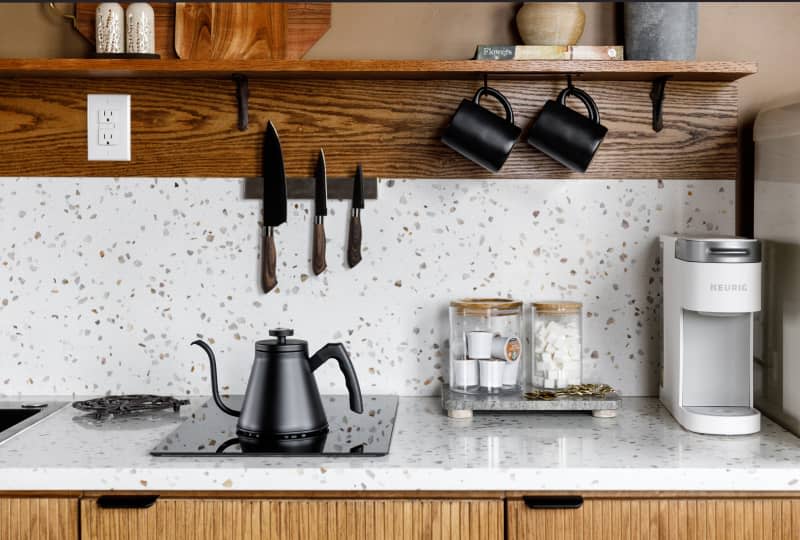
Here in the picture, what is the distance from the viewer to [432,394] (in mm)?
2051

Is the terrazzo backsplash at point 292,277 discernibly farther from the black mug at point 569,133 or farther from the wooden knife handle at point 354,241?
the black mug at point 569,133

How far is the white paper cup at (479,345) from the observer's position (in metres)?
1.87

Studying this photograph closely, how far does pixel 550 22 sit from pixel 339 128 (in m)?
0.53

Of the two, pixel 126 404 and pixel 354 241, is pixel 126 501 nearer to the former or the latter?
pixel 126 404

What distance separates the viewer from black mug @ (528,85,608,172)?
187 cm

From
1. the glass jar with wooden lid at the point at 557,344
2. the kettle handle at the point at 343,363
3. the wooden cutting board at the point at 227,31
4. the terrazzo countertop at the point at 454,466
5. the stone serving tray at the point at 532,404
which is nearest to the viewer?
the terrazzo countertop at the point at 454,466

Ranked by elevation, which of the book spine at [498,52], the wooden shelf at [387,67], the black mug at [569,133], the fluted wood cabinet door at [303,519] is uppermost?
the book spine at [498,52]

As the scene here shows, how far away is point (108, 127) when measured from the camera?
203 cm

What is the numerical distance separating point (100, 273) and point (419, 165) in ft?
2.63

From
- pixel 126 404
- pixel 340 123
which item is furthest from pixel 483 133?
pixel 126 404

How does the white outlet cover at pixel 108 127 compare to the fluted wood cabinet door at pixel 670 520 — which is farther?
the white outlet cover at pixel 108 127

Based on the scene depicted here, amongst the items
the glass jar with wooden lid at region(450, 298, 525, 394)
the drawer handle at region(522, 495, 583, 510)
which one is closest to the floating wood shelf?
the glass jar with wooden lid at region(450, 298, 525, 394)

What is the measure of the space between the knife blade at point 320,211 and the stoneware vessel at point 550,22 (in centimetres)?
55

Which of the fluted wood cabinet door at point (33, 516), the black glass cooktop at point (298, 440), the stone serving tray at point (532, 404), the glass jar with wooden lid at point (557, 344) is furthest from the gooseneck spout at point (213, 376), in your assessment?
the glass jar with wooden lid at point (557, 344)
